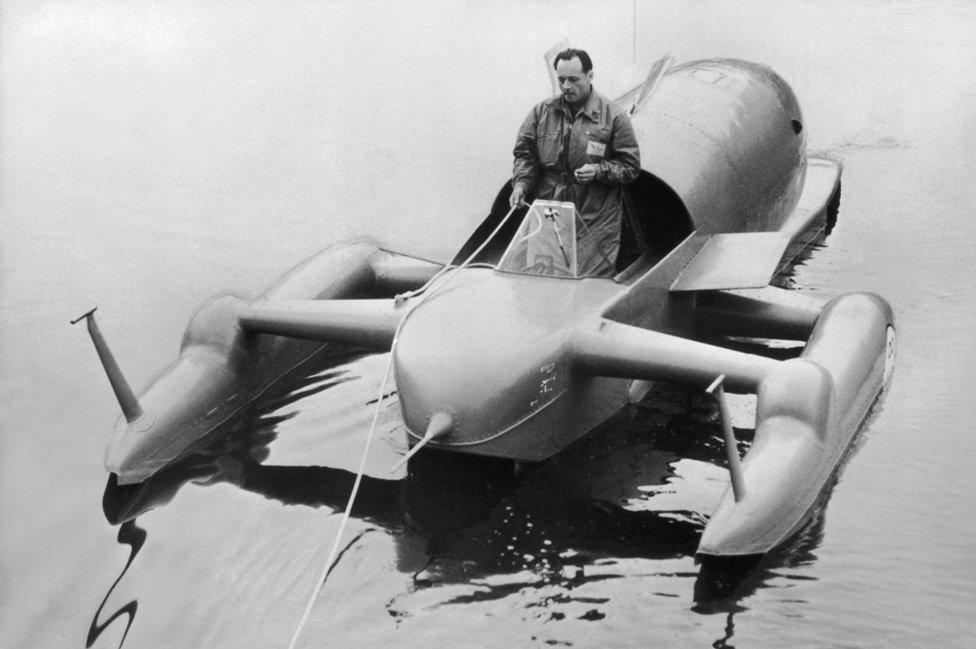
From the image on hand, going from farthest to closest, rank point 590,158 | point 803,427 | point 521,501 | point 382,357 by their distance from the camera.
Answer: point 382,357, point 590,158, point 521,501, point 803,427

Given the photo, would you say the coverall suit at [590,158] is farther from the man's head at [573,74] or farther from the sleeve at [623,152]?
the man's head at [573,74]

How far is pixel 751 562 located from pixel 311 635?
8.81ft

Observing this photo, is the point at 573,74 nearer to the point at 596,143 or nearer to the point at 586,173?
the point at 596,143

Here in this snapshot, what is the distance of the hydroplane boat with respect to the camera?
7656mm

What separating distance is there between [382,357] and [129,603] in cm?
421

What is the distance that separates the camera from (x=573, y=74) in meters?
9.38

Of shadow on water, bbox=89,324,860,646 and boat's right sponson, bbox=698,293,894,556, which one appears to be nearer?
boat's right sponson, bbox=698,293,894,556

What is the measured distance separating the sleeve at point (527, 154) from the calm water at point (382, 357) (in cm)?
210

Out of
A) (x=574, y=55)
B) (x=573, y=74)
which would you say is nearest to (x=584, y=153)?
(x=573, y=74)

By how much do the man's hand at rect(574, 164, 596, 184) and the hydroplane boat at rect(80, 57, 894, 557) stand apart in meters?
0.46

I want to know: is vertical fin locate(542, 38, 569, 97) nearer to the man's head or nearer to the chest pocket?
the man's head

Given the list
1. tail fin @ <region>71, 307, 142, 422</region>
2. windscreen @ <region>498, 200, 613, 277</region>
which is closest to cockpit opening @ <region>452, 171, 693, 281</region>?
windscreen @ <region>498, 200, 613, 277</region>

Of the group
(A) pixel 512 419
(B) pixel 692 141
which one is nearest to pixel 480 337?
(A) pixel 512 419

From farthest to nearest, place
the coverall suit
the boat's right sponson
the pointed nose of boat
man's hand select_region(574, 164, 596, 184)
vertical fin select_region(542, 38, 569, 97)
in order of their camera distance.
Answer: vertical fin select_region(542, 38, 569, 97), the coverall suit, man's hand select_region(574, 164, 596, 184), the pointed nose of boat, the boat's right sponson
